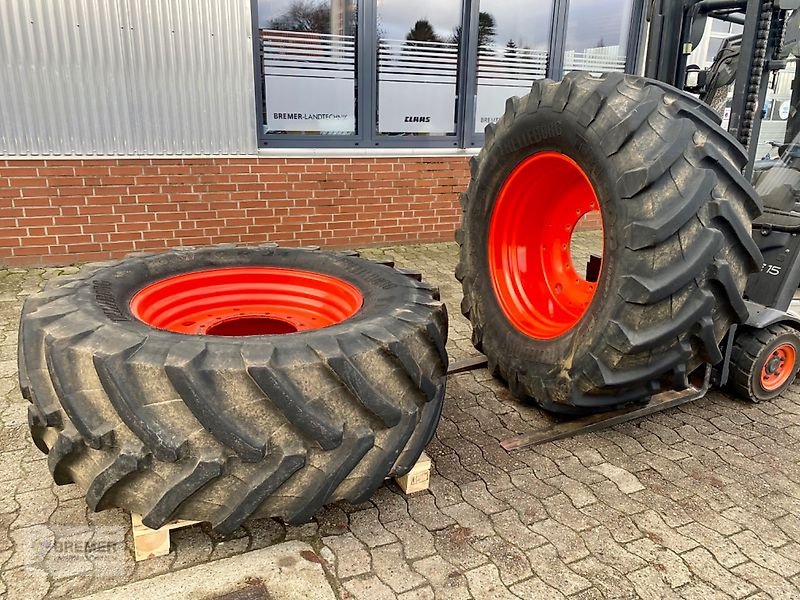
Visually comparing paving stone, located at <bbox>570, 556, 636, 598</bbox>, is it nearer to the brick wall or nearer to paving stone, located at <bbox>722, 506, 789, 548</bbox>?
paving stone, located at <bbox>722, 506, 789, 548</bbox>

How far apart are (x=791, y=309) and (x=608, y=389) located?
1786mm

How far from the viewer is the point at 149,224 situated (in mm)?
6047

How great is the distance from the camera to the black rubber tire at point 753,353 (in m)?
3.40

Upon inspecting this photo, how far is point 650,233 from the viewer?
2.35m

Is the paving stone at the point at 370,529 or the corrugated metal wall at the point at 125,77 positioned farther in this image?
the corrugated metal wall at the point at 125,77

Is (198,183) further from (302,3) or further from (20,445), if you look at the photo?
(20,445)

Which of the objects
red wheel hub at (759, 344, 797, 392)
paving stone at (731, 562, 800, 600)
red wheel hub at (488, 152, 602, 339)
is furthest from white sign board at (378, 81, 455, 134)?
paving stone at (731, 562, 800, 600)

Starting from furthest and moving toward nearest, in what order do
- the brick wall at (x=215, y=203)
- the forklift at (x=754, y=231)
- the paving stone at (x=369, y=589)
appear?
the brick wall at (x=215, y=203)
the forklift at (x=754, y=231)
the paving stone at (x=369, y=589)

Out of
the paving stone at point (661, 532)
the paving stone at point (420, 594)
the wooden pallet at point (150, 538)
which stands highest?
the wooden pallet at point (150, 538)

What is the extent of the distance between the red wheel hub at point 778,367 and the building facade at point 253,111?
4.43m

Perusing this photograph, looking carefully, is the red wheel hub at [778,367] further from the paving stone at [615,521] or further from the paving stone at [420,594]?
the paving stone at [420,594]

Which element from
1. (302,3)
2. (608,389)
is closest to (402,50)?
(302,3)

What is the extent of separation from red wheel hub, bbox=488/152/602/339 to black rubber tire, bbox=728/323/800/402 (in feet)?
2.88

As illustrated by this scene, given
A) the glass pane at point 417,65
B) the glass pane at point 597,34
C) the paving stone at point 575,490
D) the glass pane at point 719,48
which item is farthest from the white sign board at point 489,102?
the paving stone at point 575,490
